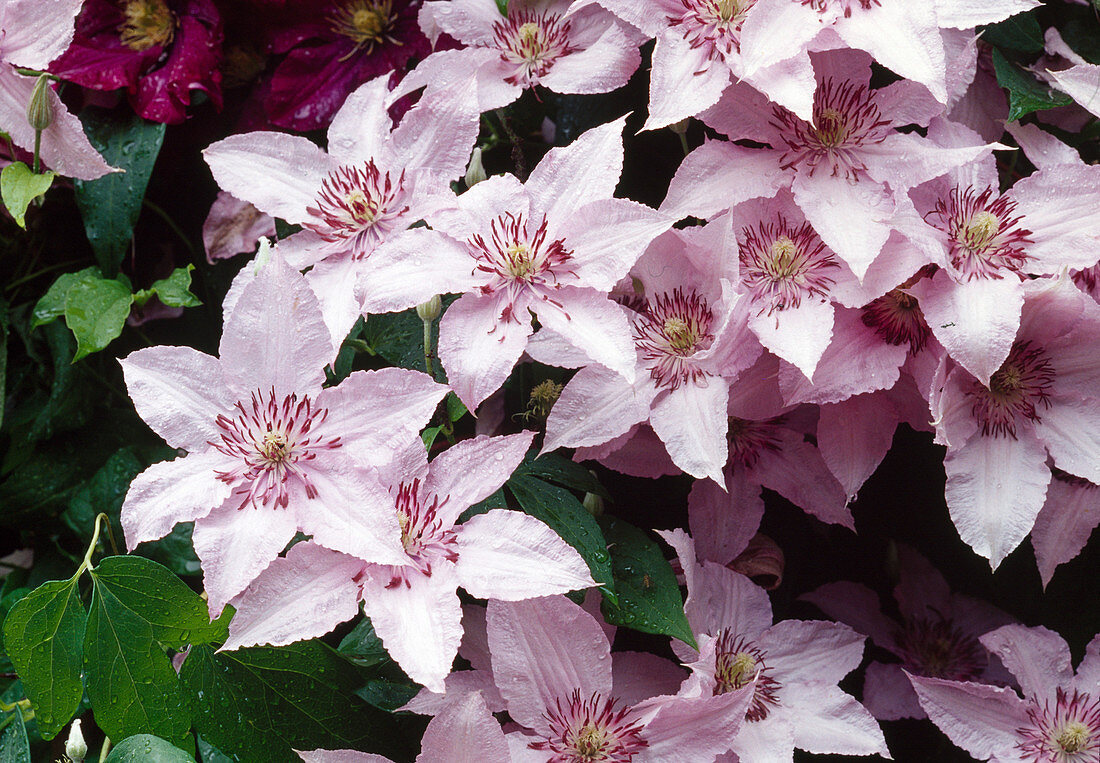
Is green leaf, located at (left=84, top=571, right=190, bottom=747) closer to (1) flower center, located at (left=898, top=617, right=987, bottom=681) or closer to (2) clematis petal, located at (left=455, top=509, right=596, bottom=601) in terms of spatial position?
(2) clematis petal, located at (left=455, top=509, right=596, bottom=601)

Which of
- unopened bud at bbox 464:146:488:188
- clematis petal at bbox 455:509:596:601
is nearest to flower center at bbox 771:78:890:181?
unopened bud at bbox 464:146:488:188

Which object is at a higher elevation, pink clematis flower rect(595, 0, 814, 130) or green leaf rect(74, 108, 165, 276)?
pink clematis flower rect(595, 0, 814, 130)

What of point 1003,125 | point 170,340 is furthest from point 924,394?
point 170,340

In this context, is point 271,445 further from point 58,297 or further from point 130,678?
point 58,297

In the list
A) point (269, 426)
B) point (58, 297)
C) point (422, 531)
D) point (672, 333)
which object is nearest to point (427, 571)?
point (422, 531)

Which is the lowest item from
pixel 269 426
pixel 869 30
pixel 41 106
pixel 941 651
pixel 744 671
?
pixel 941 651
